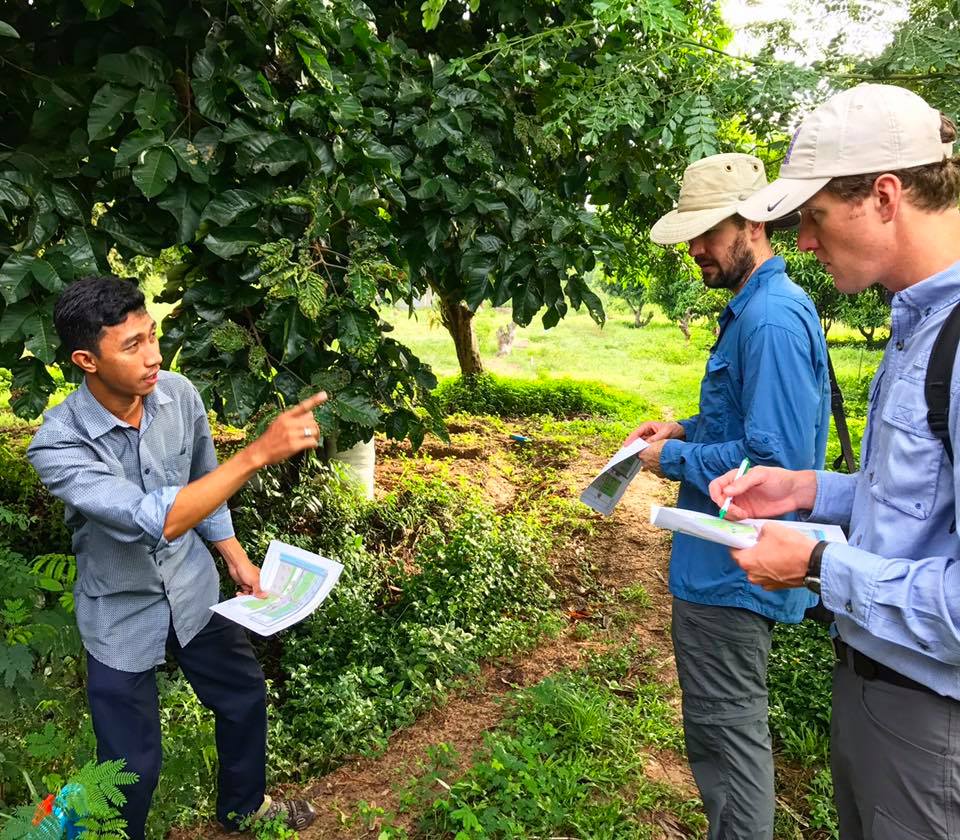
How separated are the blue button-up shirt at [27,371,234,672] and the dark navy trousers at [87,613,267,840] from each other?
7 cm

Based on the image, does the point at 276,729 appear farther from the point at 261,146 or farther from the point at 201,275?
the point at 261,146

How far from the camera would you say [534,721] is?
138 inches

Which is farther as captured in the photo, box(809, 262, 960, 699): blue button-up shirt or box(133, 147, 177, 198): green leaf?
box(133, 147, 177, 198): green leaf

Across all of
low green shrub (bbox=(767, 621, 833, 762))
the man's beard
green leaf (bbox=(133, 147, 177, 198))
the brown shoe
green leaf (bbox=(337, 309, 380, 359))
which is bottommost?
low green shrub (bbox=(767, 621, 833, 762))

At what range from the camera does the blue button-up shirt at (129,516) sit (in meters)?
2.18

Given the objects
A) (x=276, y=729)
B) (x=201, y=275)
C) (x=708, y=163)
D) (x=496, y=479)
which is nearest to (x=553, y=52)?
(x=708, y=163)

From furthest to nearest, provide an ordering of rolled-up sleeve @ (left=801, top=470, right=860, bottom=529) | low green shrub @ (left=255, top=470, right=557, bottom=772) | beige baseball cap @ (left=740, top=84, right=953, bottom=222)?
low green shrub @ (left=255, top=470, right=557, bottom=772) < rolled-up sleeve @ (left=801, top=470, right=860, bottom=529) < beige baseball cap @ (left=740, top=84, right=953, bottom=222)

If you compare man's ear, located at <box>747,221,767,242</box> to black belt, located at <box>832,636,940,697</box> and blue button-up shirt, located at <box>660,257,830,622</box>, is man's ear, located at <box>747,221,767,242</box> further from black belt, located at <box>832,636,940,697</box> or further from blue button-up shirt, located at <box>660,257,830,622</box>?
black belt, located at <box>832,636,940,697</box>

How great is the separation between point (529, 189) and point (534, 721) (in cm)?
245

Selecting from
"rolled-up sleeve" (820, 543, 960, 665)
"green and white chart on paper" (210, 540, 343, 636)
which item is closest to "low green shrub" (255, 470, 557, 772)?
"green and white chart on paper" (210, 540, 343, 636)

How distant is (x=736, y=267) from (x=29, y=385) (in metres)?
2.44

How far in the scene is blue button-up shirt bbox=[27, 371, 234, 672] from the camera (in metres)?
2.18

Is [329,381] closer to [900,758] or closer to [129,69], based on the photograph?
[129,69]

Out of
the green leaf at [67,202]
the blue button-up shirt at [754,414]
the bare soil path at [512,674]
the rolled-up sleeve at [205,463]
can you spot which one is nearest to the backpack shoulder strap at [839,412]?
the blue button-up shirt at [754,414]
